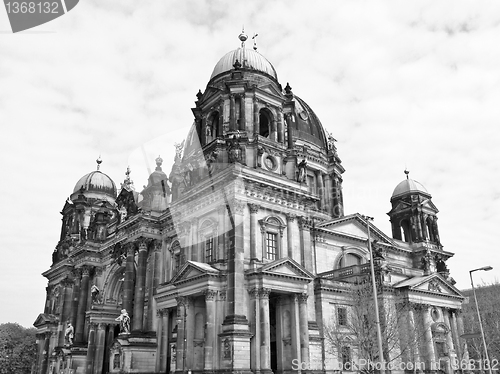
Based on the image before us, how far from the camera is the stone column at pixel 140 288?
137ft

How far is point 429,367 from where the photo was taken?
4053 cm

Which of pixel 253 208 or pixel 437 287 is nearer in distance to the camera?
pixel 253 208

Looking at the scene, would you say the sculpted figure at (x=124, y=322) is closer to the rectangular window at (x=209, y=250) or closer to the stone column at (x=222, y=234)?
the rectangular window at (x=209, y=250)

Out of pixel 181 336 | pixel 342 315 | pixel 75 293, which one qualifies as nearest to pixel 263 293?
pixel 181 336

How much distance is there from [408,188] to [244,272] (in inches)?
1314

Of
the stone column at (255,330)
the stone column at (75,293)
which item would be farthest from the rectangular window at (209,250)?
the stone column at (75,293)

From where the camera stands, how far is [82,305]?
5362cm

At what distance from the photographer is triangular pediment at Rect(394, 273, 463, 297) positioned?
139 ft

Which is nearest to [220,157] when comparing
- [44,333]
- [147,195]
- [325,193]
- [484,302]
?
[147,195]

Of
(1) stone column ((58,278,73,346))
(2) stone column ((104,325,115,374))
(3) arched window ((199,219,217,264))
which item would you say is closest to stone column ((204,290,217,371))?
(3) arched window ((199,219,217,264))

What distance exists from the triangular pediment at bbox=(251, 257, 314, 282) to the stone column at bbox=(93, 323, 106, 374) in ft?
78.9

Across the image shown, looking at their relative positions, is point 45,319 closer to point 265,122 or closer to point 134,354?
point 134,354

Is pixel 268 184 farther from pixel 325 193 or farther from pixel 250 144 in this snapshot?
pixel 325 193

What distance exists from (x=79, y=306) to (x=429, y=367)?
122ft
